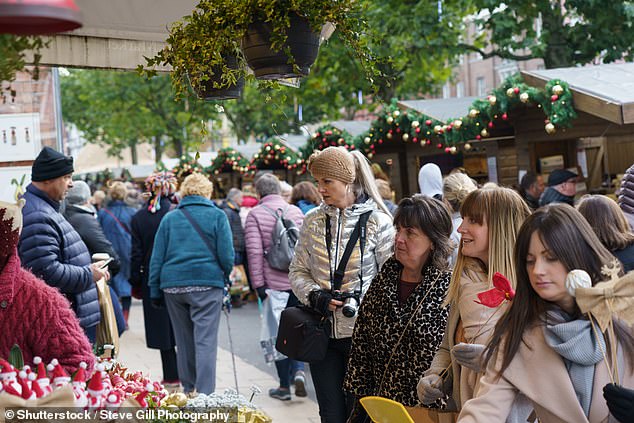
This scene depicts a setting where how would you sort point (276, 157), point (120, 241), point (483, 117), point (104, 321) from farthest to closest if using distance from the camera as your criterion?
point (276, 157)
point (120, 241)
point (483, 117)
point (104, 321)

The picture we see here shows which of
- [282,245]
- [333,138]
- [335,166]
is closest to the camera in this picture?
[335,166]

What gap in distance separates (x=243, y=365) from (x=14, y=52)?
8405 mm

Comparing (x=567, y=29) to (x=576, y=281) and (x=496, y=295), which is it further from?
(x=576, y=281)

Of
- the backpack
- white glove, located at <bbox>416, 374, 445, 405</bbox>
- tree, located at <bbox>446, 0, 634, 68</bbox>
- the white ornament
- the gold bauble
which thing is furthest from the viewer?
tree, located at <bbox>446, 0, 634, 68</bbox>

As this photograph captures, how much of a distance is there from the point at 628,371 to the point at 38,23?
2.09 m

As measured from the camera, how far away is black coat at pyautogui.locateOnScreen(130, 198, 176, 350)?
8.92 meters

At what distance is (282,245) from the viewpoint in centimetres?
870

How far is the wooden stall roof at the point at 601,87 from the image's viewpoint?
9562mm

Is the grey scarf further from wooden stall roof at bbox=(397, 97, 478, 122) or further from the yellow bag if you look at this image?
wooden stall roof at bbox=(397, 97, 478, 122)

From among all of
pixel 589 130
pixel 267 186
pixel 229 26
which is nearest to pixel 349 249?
pixel 229 26

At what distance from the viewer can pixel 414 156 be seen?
1532cm

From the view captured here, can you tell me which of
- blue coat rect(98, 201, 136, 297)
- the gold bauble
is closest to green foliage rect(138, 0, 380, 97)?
the gold bauble

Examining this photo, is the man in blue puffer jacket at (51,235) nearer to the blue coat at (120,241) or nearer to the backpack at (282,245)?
the backpack at (282,245)

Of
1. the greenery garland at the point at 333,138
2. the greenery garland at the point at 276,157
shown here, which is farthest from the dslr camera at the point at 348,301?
the greenery garland at the point at 276,157
